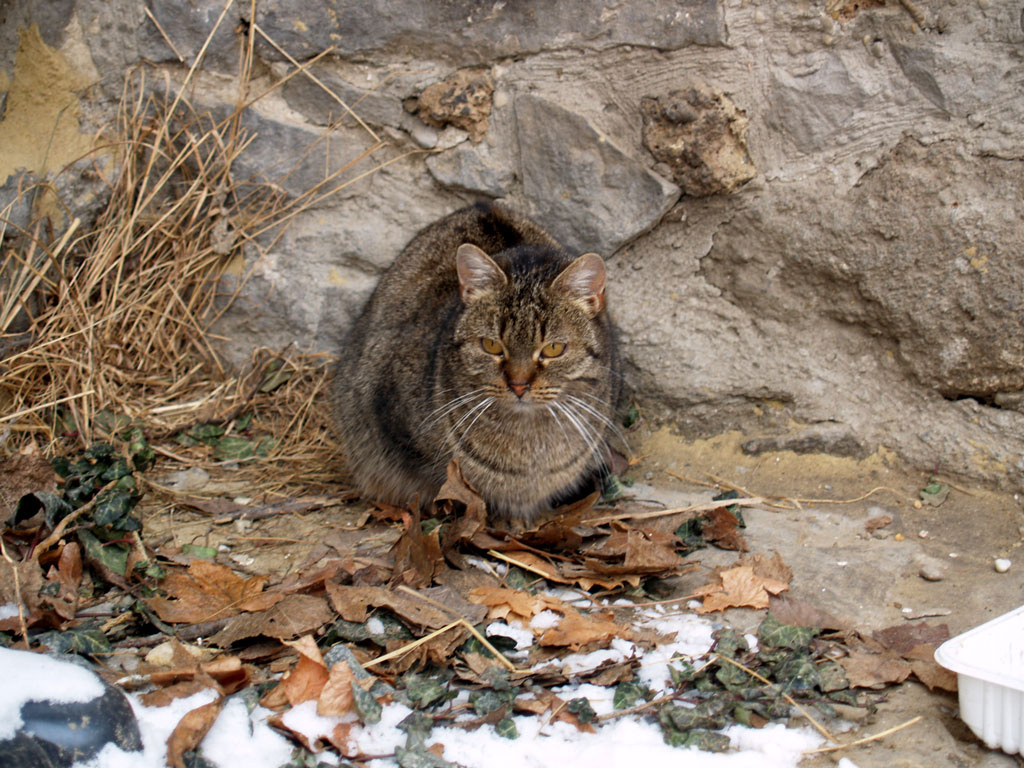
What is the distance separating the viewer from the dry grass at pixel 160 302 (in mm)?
3494

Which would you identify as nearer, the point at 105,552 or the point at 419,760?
the point at 419,760

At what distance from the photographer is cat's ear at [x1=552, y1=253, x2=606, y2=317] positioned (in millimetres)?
2957

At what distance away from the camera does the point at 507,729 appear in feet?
6.95

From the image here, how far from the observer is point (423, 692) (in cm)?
226

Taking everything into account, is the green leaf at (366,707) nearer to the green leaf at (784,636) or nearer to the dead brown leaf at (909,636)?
the green leaf at (784,636)

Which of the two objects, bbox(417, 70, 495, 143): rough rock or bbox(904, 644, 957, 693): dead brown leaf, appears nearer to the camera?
bbox(904, 644, 957, 693): dead brown leaf

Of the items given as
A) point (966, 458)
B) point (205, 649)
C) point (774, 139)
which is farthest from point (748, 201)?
point (205, 649)

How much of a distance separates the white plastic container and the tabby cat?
1326 mm

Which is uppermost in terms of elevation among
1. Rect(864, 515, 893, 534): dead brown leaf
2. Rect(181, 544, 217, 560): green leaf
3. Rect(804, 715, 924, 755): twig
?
Rect(181, 544, 217, 560): green leaf

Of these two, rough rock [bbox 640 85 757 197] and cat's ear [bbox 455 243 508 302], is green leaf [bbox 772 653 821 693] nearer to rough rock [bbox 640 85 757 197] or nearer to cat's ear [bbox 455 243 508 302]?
cat's ear [bbox 455 243 508 302]

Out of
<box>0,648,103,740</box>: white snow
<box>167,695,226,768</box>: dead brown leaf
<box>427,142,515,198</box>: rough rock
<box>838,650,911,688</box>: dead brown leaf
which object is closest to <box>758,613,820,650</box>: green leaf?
<box>838,650,911,688</box>: dead brown leaf

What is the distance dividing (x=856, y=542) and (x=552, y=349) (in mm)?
1187

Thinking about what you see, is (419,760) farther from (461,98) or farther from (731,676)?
(461,98)

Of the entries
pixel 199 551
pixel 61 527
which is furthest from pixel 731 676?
pixel 61 527
